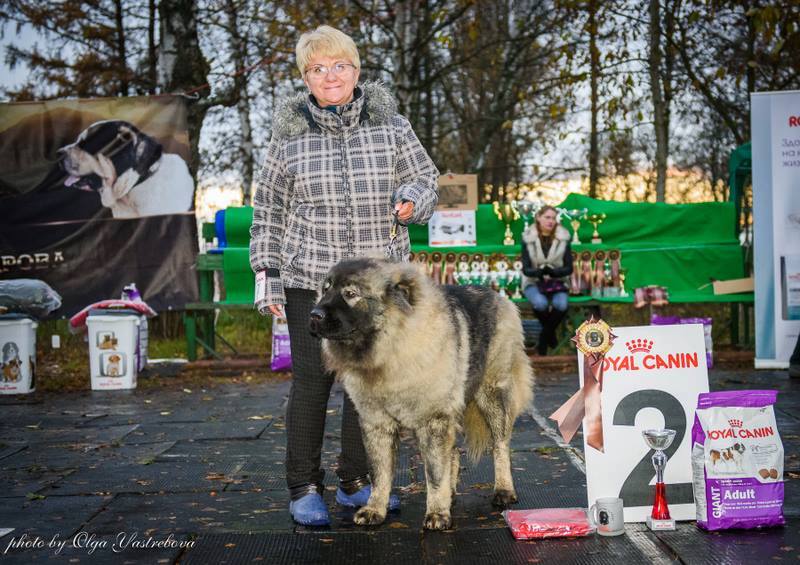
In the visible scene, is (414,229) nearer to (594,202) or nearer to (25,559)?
(594,202)

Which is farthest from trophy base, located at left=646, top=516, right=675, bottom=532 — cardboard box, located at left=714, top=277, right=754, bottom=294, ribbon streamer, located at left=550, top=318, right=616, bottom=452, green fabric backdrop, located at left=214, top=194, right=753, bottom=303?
cardboard box, located at left=714, top=277, right=754, bottom=294

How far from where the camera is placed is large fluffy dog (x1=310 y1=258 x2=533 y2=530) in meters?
3.55

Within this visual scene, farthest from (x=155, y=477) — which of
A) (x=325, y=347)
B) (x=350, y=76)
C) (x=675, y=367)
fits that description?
(x=675, y=367)

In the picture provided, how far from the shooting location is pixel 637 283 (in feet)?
33.0

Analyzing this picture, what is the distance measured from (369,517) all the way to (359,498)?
343mm

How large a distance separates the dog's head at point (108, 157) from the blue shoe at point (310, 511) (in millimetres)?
7353

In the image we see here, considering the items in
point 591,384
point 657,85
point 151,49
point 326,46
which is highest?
point 151,49

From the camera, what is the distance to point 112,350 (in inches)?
344

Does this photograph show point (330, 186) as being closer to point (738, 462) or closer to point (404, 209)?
point (404, 209)

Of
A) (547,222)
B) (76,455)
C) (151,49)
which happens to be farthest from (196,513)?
(151,49)

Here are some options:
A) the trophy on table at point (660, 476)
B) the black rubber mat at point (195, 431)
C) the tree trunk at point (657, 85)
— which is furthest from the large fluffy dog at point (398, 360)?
the tree trunk at point (657, 85)

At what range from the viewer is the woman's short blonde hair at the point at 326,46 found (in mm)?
3775

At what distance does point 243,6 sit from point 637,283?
329 inches

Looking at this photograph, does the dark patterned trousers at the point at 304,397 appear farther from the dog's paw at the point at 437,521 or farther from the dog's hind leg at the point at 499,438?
the dog's hind leg at the point at 499,438
